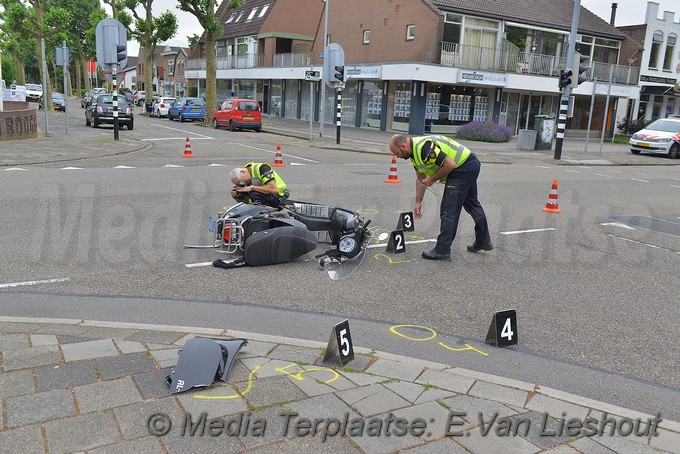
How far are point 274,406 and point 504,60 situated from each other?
33.9 m

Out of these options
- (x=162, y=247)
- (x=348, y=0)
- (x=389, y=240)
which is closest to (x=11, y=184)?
(x=162, y=247)

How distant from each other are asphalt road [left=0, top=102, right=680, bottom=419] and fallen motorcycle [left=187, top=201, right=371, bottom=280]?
0.18m

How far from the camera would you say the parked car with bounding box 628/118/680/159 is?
90.7 ft

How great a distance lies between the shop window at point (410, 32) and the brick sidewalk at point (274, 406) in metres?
31.8

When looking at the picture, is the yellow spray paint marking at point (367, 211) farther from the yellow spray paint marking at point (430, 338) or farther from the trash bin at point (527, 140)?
the trash bin at point (527, 140)

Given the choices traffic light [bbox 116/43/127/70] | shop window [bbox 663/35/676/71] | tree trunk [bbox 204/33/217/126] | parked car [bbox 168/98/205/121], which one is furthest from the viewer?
shop window [bbox 663/35/676/71]

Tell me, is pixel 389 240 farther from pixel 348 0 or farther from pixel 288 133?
pixel 348 0

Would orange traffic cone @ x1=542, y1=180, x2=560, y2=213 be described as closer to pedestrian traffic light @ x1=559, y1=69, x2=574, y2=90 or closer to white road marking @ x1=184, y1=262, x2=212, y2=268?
white road marking @ x1=184, y1=262, x2=212, y2=268

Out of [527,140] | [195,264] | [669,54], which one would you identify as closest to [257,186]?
[195,264]

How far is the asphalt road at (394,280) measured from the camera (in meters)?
4.87

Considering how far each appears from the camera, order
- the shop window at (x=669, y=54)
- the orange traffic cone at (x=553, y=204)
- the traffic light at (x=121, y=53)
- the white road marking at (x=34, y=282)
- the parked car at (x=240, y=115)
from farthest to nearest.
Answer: the shop window at (x=669, y=54) < the parked car at (x=240, y=115) < the traffic light at (x=121, y=53) < the orange traffic cone at (x=553, y=204) < the white road marking at (x=34, y=282)

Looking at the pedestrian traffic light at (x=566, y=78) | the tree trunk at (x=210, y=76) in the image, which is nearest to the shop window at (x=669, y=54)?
the pedestrian traffic light at (x=566, y=78)

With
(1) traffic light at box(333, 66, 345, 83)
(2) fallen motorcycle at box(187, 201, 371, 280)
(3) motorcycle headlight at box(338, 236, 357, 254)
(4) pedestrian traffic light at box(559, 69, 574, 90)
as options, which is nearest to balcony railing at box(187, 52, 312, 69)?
(1) traffic light at box(333, 66, 345, 83)

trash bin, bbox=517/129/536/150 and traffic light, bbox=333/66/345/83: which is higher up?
traffic light, bbox=333/66/345/83
